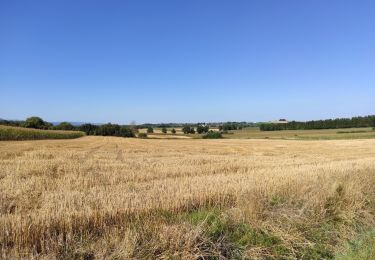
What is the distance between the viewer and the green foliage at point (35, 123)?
97375 millimetres

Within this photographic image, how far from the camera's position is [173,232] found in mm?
6062

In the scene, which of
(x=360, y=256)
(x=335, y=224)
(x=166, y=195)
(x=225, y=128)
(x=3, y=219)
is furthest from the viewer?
(x=225, y=128)

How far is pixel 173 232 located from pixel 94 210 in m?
2.23

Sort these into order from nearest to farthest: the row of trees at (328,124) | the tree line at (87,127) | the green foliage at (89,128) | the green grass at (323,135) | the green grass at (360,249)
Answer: the green grass at (360,249) < the green grass at (323,135) < the tree line at (87,127) < the green foliage at (89,128) < the row of trees at (328,124)

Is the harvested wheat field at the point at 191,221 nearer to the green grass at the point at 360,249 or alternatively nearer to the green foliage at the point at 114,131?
the green grass at the point at 360,249

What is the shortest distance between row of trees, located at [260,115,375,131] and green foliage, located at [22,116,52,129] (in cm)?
6848

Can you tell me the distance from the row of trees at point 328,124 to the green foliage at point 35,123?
225ft

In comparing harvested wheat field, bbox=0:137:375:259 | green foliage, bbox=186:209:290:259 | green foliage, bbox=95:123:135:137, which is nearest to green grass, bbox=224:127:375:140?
green foliage, bbox=95:123:135:137

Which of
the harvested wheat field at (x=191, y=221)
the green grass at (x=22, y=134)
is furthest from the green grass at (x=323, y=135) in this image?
the harvested wheat field at (x=191, y=221)

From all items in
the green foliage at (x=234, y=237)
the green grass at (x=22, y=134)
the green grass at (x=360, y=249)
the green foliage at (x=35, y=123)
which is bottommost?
the green grass at (x=360, y=249)

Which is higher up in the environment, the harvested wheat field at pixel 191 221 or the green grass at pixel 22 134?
the green grass at pixel 22 134

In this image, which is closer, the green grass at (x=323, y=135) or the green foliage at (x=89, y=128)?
A: the green grass at (x=323, y=135)

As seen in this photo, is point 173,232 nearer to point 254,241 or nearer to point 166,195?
point 254,241

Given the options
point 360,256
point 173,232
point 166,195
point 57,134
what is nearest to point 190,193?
point 166,195
